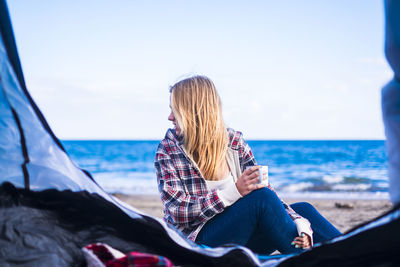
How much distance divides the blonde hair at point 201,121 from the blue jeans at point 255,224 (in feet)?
0.91

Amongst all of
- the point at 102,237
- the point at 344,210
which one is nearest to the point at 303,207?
the point at 102,237

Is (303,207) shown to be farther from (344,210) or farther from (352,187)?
(352,187)

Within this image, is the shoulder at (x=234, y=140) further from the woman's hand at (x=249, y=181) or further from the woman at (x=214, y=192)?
the woman's hand at (x=249, y=181)

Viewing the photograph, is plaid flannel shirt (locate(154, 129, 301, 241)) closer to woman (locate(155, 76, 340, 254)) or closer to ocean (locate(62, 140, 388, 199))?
woman (locate(155, 76, 340, 254))

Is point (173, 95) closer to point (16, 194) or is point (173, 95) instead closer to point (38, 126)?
point (38, 126)

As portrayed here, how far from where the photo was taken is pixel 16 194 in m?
1.38

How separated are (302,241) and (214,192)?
1.50 ft

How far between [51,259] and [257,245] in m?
1.05

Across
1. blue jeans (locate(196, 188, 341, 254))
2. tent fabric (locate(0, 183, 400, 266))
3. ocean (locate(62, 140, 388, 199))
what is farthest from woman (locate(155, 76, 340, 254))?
ocean (locate(62, 140, 388, 199))

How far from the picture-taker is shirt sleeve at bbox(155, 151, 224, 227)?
5.88 ft

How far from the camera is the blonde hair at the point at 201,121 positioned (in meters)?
1.93

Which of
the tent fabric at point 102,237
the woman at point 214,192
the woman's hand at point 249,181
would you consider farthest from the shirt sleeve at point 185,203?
the tent fabric at point 102,237

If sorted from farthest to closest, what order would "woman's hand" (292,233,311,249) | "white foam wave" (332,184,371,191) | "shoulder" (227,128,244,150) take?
"white foam wave" (332,184,371,191)
"shoulder" (227,128,244,150)
"woman's hand" (292,233,311,249)

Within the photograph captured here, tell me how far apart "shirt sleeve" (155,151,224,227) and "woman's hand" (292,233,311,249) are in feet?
1.21
